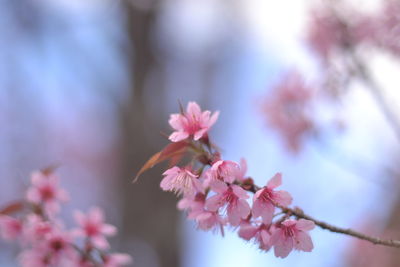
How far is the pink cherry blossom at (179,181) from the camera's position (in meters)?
0.99

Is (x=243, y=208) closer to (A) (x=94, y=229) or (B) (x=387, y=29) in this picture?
(A) (x=94, y=229)

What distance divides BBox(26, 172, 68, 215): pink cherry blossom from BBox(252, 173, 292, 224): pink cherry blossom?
2.59 feet

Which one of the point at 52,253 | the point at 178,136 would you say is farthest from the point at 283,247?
the point at 52,253

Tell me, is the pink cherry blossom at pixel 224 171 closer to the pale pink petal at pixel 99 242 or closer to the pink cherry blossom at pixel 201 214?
the pink cherry blossom at pixel 201 214

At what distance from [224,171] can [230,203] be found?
80 millimetres

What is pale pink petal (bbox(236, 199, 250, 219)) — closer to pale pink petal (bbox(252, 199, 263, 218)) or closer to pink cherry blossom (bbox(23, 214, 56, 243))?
pale pink petal (bbox(252, 199, 263, 218))

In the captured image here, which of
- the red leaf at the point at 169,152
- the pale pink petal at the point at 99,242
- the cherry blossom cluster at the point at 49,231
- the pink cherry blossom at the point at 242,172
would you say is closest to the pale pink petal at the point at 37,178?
the cherry blossom cluster at the point at 49,231

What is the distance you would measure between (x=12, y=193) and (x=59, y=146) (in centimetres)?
167

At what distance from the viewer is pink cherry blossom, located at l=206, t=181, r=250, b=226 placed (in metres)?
0.97

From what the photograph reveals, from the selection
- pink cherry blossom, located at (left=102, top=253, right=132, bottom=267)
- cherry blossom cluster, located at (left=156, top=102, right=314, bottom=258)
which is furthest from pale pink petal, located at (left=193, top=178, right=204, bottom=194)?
pink cherry blossom, located at (left=102, top=253, right=132, bottom=267)

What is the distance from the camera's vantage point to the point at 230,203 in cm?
99

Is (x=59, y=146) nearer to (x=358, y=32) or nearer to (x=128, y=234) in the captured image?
(x=128, y=234)

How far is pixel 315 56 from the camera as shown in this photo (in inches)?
108

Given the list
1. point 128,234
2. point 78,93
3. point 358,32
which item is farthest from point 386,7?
point 78,93
